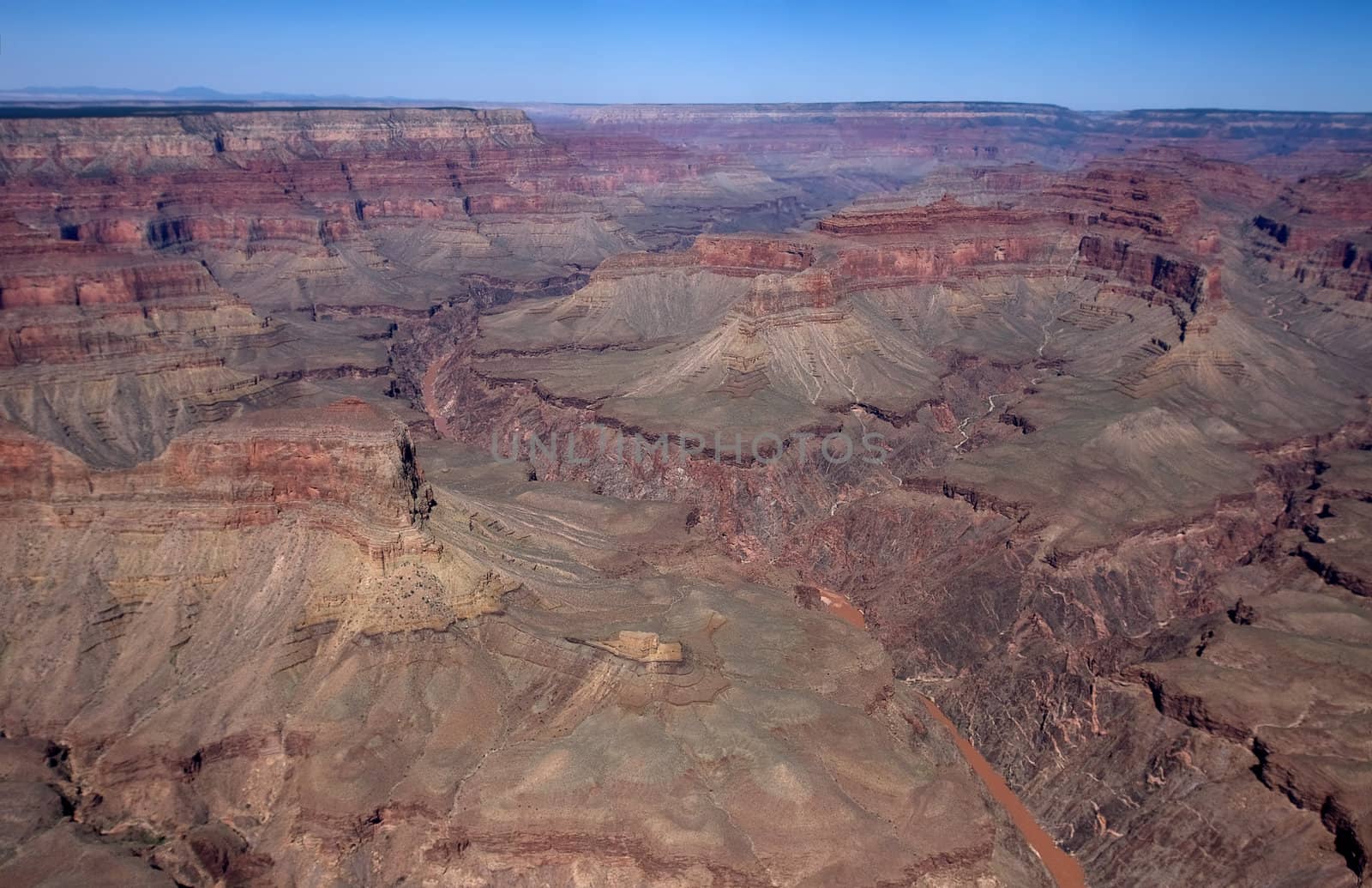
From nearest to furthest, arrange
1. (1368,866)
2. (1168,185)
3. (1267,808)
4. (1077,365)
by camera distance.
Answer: (1368,866) < (1267,808) < (1077,365) < (1168,185)

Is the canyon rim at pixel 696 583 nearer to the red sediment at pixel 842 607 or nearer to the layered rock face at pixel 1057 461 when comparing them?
the layered rock face at pixel 1057 461

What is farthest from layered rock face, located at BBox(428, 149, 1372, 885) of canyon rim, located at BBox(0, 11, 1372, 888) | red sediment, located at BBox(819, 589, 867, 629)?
red sediment, located at BBox(819, 589, 867, 629)

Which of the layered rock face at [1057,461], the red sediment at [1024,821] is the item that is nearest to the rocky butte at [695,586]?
the red sediment at [1024,821]

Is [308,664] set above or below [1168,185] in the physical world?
below

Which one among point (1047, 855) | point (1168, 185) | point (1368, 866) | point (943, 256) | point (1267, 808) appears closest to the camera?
point (1368, 866)

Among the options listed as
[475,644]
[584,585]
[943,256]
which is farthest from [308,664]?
[943,256]

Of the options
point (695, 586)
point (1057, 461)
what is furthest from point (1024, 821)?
point (1057, 461)

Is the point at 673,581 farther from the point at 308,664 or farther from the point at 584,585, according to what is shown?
the point at 308,664

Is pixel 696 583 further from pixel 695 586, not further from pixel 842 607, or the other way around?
pixel 842 607
